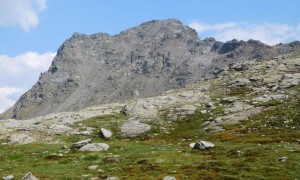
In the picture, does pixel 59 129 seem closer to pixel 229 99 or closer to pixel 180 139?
pixel 180 139

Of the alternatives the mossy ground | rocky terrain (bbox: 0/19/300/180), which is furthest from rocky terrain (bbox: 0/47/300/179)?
the mossy ground

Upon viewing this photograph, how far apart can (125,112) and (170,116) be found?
16641 millimetres

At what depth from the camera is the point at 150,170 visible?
39812 mm

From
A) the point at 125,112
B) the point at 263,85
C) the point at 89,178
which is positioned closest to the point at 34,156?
the point at 89,178

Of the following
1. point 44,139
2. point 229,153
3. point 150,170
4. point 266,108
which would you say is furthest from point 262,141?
point 44,139

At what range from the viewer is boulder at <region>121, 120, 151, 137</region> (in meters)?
84.4

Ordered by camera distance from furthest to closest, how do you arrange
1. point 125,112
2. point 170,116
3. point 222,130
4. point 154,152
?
point 125,112
point 170,116
point 222,130
point 154,152

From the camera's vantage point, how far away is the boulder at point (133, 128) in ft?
277

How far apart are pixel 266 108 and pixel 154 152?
45.9 m

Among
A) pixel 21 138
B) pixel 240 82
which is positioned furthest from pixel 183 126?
pixel 240 82

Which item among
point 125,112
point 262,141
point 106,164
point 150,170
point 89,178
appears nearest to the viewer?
point 89,178

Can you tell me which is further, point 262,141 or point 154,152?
point 262,141

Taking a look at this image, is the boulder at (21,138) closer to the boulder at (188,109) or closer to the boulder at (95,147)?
the boulder at (95,147)

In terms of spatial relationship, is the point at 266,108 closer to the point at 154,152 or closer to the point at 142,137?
the point at 142,137
